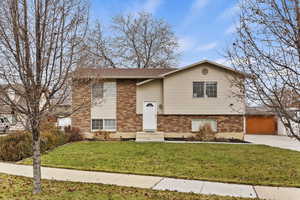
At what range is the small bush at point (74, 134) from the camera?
1683 cm

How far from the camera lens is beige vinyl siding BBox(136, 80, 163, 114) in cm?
1836

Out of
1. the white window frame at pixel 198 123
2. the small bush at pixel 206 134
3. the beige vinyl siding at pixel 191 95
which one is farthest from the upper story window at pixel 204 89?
the small bush at pixel 206 134

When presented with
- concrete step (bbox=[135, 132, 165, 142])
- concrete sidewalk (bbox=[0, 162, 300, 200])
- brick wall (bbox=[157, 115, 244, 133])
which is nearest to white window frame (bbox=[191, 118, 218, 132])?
brick wall (bbox=[157, 115, 244, 133])

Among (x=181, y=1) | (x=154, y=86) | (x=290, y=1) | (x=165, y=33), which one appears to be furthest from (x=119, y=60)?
(x=290, y=1)

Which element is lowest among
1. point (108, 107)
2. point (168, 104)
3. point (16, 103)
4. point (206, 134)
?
point (206, 134)

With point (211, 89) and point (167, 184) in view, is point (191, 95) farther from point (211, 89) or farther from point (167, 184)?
point (167, 184)

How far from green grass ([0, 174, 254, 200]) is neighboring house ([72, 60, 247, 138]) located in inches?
447

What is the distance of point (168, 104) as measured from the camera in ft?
58.5

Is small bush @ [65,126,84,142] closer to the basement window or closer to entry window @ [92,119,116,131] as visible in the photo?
entry window @ [92,119,116,131]

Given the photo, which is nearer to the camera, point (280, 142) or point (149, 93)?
point (280, 142)

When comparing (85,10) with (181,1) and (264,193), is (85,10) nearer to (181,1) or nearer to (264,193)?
(264,193)

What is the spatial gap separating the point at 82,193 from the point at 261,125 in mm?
25123

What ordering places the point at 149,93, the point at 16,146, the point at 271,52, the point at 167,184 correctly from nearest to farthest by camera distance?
1. the point at 271,52
2. the point at 167,184
3. the point at 16,146
4. the point at 149,93

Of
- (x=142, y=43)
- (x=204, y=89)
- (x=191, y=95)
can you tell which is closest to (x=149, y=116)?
(x=191, y=95)
